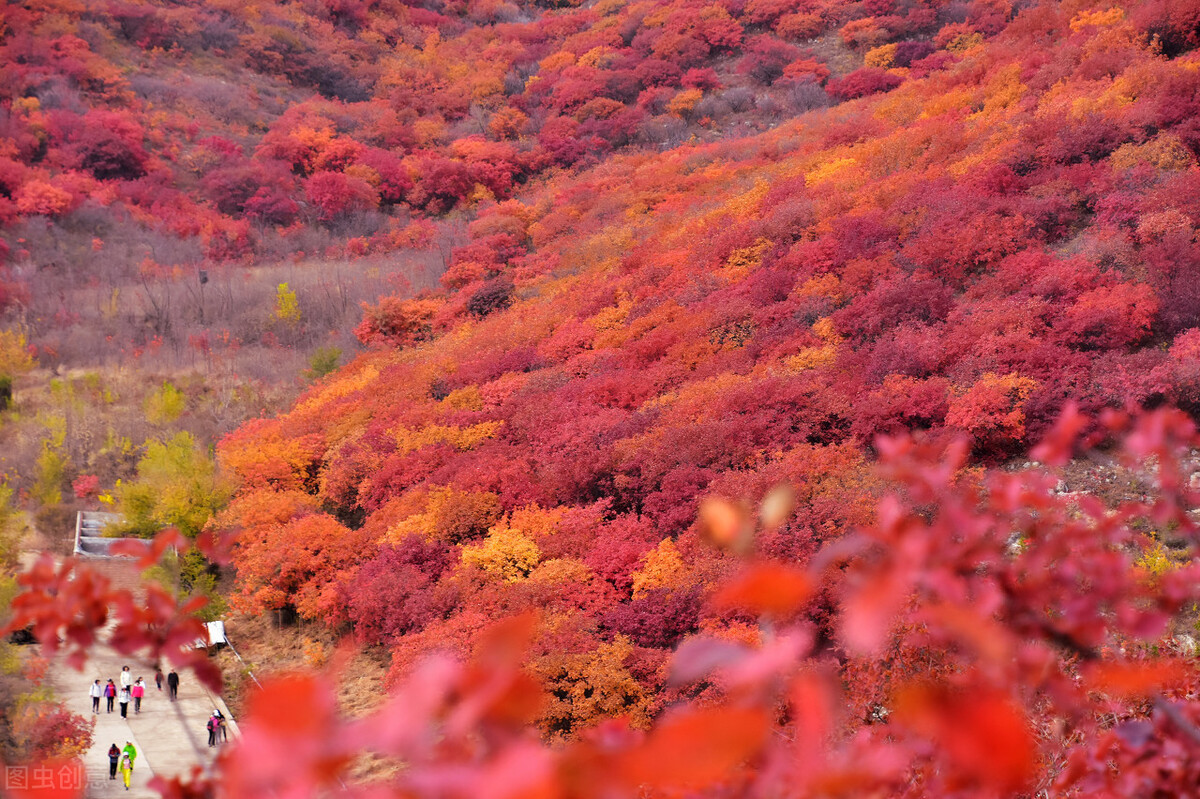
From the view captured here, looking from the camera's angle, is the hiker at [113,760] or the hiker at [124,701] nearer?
the hiker at [113,760]

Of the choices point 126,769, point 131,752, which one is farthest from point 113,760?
point 131,752

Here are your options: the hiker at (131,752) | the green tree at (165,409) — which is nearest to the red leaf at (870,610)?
the hiker at (131,752)

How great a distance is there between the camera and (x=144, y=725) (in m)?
11.1

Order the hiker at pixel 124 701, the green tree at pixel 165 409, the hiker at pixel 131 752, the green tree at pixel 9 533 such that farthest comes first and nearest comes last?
the green tree at pixel 165 409 < the green tree at pixel 9 533 < the hiker at pixel 124 701 < the hiker at pixel 131 752

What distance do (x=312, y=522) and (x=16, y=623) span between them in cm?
1141

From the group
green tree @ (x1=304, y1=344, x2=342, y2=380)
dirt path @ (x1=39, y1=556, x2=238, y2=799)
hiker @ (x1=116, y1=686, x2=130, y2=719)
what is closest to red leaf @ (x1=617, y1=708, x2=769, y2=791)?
dirt path @ (x1=39, y1=556, x2=238, y2=799)

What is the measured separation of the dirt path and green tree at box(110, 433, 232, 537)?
2.44m

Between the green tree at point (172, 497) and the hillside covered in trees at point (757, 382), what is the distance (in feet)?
1.59

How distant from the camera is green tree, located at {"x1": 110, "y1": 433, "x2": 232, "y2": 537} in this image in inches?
547

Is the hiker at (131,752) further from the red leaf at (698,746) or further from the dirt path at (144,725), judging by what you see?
the red leaf at (698,746)

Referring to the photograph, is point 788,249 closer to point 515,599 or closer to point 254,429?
point 515,599

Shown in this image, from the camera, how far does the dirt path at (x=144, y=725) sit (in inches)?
390

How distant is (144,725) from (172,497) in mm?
4173

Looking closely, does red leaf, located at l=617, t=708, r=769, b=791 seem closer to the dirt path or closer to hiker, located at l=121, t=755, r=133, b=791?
the dirt path
